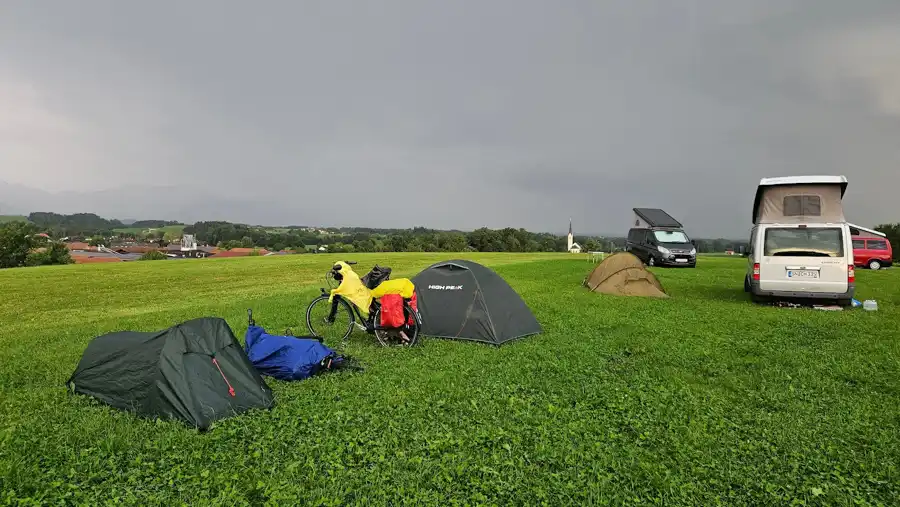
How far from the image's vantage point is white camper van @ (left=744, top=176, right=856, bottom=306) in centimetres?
1309

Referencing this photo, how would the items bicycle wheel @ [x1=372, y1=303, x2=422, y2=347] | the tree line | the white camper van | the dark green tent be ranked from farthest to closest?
the tree line < the white camper van < bicycle wheel @ [x1=372, y1=303, x2=422, y2=347] < the dark green tent

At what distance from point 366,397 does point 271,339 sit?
2.25 metres

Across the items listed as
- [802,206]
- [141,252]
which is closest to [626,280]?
[802,206]

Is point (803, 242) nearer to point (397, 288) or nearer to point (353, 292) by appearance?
point (397, 288)

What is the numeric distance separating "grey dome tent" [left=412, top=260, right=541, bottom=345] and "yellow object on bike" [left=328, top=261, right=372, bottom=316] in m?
1.37

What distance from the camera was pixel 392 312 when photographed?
9312 mm

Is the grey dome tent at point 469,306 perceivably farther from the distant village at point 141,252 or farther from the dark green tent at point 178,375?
the distant village at point 141,252

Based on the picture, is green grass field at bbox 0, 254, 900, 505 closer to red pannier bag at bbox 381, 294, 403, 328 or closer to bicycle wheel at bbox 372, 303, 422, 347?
bicycle wheel at bbox 372, 303, 422, 347

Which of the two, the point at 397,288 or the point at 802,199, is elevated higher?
the point at 802,199

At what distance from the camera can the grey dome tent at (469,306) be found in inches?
393

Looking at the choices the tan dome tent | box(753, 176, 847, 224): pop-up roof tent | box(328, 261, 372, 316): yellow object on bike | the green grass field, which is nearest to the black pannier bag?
box(328, 261, 372, 316): yellow object on bike

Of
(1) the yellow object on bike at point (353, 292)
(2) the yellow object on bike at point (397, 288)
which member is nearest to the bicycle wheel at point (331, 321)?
(1) the yellow object on bike at point (353, 292)

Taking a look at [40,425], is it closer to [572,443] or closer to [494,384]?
[494,384]

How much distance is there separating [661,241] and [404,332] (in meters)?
23.7
